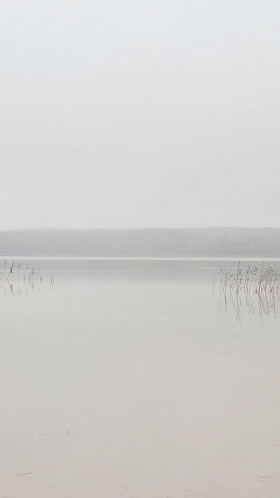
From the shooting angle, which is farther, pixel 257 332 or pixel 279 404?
pixel 257 332

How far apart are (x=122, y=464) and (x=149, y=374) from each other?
5.83 ft

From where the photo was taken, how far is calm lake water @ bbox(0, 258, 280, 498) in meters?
2.50

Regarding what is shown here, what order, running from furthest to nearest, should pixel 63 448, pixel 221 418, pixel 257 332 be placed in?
pixel 257 332
pixel 221 418
pixel 63 448

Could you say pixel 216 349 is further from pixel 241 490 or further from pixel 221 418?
pixel 241 490

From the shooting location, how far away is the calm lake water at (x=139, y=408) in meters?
2.50

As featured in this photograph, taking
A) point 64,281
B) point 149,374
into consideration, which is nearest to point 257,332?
point 149,374

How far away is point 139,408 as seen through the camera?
349cm

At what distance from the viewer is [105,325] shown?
273 inches

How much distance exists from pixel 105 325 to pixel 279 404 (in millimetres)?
3564

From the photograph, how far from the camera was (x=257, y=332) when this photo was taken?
656cm

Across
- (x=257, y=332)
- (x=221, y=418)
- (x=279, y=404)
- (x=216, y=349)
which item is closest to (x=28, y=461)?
(x=221, y=418)

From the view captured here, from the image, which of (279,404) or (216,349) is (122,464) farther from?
(216,349)

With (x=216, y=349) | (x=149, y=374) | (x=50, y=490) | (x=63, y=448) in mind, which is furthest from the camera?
(x=216, y=349)

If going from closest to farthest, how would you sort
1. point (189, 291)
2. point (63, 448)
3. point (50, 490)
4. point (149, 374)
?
point (50, 490) < point (63, 448) < point (149, 374) < point (189, 291)
